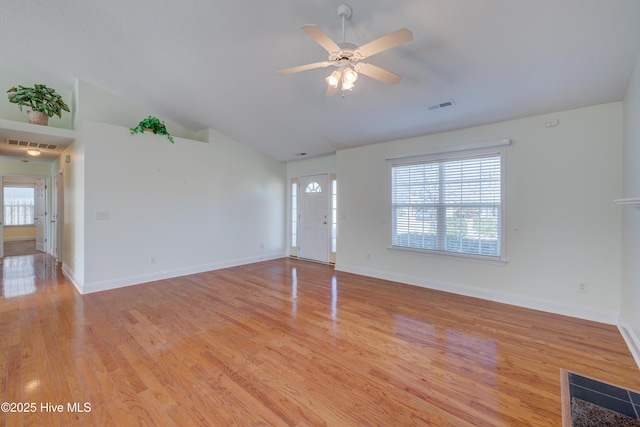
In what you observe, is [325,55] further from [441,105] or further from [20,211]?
[20,211]

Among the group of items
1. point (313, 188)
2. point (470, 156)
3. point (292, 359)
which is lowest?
point (292, 359)

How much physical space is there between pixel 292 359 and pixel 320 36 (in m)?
2.58

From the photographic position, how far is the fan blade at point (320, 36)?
184 centimetres

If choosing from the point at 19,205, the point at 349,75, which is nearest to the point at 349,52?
the point at 349,75

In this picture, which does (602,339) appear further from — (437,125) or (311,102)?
(311,102)

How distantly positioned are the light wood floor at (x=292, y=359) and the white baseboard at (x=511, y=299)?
0.15 meters

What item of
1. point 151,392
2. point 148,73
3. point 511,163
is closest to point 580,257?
point 511,163

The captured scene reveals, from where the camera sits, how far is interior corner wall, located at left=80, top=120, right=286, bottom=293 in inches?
164

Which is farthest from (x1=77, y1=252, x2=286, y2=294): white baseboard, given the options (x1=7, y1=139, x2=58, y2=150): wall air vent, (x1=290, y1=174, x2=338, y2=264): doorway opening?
(x1=7, y1=139, x2=58, y2=150): wall air vent

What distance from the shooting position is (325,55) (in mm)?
3051

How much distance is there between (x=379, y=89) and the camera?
11.3 feet

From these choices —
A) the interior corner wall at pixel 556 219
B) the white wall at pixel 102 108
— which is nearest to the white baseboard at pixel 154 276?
the white wall at pixel 102 108

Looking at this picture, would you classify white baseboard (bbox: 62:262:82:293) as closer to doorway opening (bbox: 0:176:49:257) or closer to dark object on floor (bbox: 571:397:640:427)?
doorway opening (bbox: 0:176:49:257)

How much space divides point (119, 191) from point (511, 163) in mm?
Answer: 5828
